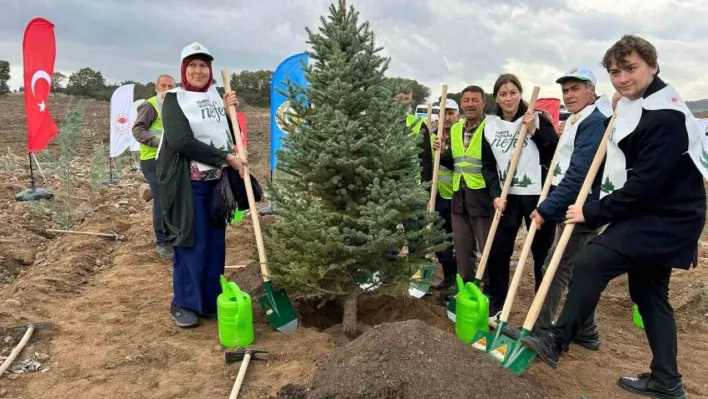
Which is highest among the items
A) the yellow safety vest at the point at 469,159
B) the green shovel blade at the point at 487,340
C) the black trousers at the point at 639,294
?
the yellow safety vest at the point at 469,159

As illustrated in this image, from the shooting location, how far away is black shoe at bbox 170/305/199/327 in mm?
4383

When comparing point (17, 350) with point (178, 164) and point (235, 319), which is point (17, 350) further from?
point (178, 164)

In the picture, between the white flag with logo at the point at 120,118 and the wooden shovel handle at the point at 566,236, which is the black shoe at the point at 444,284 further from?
the white flag with logo at the point at 120,118

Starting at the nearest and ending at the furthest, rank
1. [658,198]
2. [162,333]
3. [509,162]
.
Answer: [658,198] < [162,333] < [509,162]

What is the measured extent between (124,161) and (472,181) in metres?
14.4

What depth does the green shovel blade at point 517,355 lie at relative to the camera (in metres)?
3.36

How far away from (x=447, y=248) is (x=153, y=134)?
3.54 meters

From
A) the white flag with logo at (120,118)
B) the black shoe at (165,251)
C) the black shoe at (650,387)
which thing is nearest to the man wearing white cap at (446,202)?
the black shoe at (650,387)

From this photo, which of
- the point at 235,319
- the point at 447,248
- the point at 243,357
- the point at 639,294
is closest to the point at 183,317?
the point at 235,319

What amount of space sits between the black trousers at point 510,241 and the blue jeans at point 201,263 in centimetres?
239

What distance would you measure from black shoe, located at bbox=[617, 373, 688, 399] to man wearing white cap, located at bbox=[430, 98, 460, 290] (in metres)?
2.35

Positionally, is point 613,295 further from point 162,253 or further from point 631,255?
point 162,253

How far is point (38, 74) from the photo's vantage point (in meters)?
8.24

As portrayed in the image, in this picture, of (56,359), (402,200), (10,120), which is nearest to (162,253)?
(56,359)
